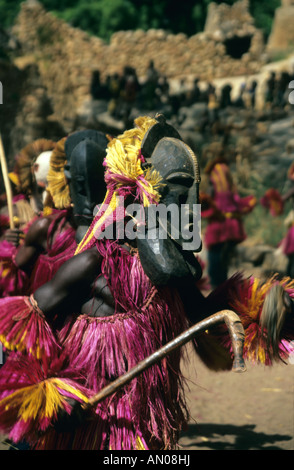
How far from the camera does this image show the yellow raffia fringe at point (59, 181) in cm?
326

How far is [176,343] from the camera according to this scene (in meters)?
2.33

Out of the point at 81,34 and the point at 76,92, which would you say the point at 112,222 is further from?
the point at 81,34

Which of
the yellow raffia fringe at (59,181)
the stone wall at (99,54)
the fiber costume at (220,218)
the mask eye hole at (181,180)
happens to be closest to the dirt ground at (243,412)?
the yellow raffia fringe at (59,181)

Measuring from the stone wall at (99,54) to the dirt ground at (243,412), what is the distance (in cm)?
1437

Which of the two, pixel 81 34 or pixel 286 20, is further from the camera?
pixel 286 20

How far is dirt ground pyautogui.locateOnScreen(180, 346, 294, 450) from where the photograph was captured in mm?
4414

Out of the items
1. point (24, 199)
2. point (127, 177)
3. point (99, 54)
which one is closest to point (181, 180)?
point (127, 177)

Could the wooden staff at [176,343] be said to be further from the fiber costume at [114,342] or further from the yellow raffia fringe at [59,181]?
the yellow raffia fringe at [59,181]

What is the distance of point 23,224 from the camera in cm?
439

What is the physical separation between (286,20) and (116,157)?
31.8 m

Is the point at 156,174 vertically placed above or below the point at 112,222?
above

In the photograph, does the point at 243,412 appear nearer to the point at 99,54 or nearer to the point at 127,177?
the point at 127,177

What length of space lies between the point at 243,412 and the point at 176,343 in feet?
9.98

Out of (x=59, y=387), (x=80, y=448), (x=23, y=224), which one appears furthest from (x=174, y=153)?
(x=23, y=224)
